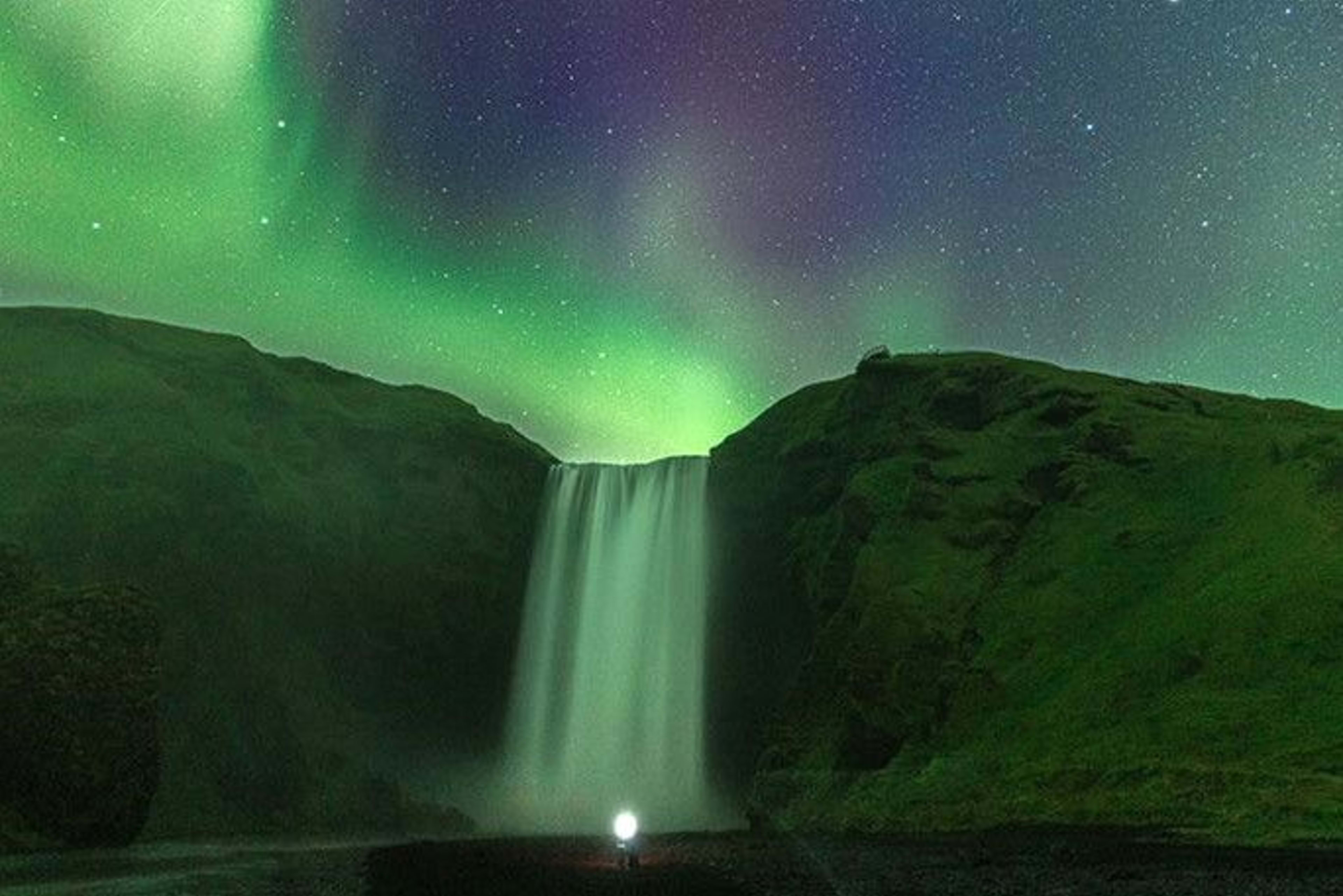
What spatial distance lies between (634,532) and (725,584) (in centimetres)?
1031

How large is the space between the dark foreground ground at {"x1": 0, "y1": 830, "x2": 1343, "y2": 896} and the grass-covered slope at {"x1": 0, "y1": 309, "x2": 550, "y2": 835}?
3507 centimetres

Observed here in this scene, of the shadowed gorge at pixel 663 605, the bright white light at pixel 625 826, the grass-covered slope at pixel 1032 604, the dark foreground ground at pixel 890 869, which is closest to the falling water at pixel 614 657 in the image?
the shadowed gorge at pixel 663 605

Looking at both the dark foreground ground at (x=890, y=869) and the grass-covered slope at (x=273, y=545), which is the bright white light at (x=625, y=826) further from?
the grass-covered slope at (x=273, y=545)

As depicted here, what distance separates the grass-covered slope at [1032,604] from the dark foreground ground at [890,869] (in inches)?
326

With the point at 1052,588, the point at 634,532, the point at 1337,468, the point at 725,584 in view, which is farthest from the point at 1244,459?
the point at 634,532

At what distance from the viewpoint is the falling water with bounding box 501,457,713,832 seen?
10462 centimetres

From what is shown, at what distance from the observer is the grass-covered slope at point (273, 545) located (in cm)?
9700

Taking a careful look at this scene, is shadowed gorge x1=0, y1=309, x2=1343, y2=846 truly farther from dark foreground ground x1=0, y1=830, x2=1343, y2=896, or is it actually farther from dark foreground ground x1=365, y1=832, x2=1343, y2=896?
dark foreground ground x1=365, y1=832, x2=1343, y2=896

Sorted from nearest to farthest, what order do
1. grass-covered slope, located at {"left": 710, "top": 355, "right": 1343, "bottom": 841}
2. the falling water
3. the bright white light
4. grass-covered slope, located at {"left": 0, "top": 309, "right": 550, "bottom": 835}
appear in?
the bright white light < grass-covered slope, located at {"left": 710, "top": 355, "right": 1343, "bottom": 841} < grass-covered slope, located at {"left": 0, "top": 309, "right": 550, "bottom": 835} < the falling water

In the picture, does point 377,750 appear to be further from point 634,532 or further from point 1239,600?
point 1239,600

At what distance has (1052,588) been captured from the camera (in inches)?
3460

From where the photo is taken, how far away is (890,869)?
44000mm

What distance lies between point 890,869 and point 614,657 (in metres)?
68.6

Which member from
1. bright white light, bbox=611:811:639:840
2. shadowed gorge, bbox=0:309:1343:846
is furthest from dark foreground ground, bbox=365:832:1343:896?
shadowed gorge, bbox=0:309:1343:846
